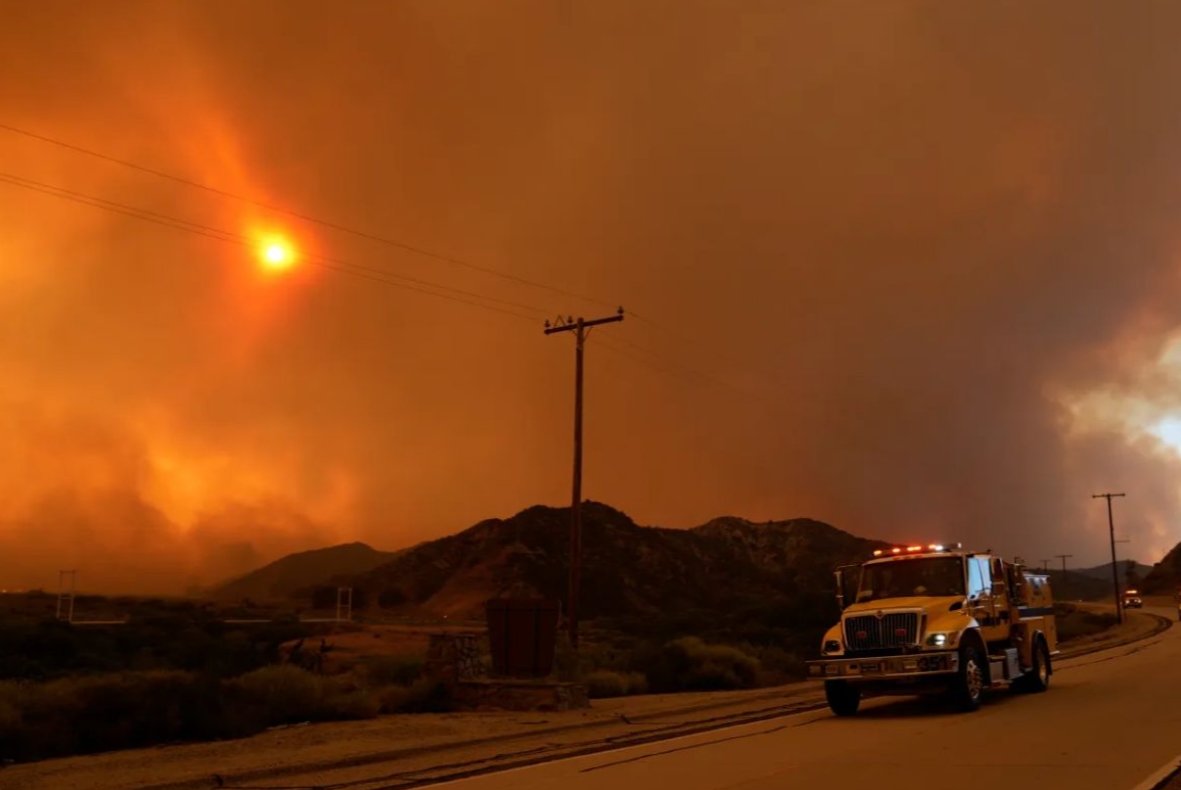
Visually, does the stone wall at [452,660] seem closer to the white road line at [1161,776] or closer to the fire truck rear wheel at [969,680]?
the fire truck rear wheel at [969,680]

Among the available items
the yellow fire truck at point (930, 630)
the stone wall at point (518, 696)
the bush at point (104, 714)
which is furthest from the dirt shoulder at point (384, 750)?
the yellow fire truck at point (930, 630)

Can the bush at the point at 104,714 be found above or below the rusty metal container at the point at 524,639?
below

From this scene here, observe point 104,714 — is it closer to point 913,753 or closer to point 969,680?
point 913,753

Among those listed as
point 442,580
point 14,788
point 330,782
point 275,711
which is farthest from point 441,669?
point 442,580

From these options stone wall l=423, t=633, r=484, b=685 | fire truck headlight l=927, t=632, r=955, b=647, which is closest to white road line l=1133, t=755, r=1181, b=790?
fire truck headlight l=927, t=632, r=955, b=647

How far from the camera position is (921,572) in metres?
19.7

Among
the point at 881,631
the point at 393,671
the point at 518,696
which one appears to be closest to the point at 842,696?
the point at 881,631

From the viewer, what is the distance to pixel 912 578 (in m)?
19.8

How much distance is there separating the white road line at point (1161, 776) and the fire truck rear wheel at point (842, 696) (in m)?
6.94

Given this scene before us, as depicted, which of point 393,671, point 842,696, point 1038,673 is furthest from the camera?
point 393,671

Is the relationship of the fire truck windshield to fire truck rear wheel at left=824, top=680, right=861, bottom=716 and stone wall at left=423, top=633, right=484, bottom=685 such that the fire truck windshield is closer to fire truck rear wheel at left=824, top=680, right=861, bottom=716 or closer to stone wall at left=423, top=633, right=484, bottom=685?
fire truck rear wheel at left=824, top=680, right=861, bottom=716

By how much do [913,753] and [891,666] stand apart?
4780mm

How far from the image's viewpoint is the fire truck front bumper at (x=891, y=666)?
1753 cm

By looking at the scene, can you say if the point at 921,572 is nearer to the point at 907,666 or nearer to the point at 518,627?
the point at 907,666
